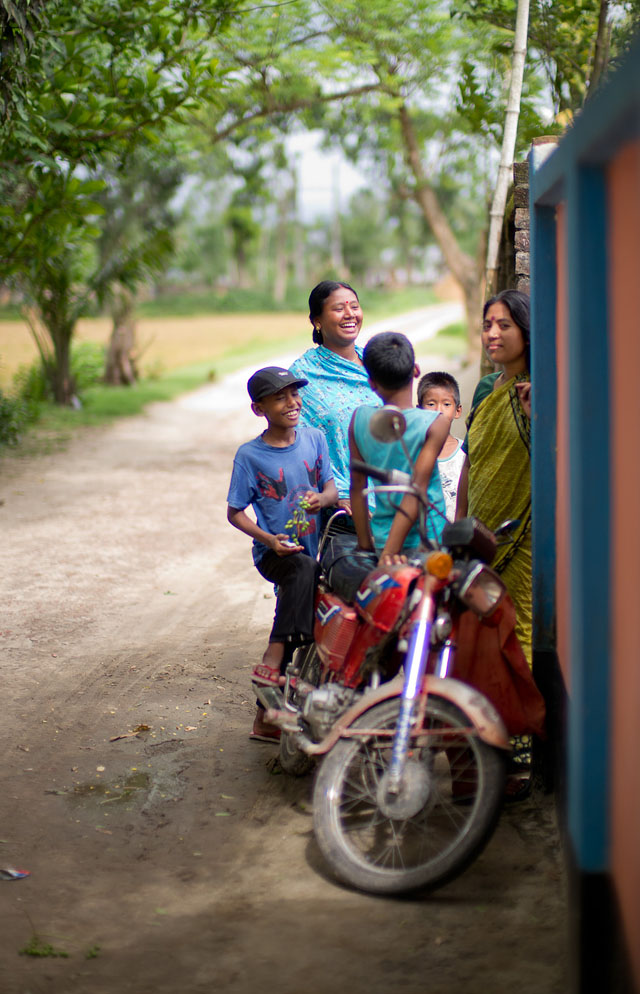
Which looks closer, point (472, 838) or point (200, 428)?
point (472, 838)

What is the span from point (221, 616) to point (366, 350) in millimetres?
3253

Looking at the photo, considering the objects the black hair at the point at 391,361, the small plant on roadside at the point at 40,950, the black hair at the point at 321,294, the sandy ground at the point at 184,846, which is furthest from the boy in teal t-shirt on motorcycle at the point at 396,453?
the small plant on roadside at the point at 40,950

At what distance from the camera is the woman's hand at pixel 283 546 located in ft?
13.5

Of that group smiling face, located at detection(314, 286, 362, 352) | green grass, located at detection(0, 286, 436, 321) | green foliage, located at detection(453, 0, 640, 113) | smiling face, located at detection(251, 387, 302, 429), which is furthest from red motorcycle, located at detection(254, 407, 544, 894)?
green grass, located at detection(0, 286, 436, 321)

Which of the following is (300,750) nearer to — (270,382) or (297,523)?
(297,523)

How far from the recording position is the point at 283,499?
167 inches

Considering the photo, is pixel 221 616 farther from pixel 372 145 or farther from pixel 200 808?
pixel 372 145

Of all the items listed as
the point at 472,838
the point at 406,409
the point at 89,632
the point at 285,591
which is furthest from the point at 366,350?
the point at 89,632

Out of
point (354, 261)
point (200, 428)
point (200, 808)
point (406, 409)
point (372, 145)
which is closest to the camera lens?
point (406, 409)

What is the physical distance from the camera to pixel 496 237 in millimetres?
6793

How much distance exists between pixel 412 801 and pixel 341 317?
82.4 inches

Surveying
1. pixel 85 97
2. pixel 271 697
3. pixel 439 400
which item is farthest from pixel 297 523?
pixel 85 97

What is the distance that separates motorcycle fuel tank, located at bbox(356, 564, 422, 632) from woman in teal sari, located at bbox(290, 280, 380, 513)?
1.04m

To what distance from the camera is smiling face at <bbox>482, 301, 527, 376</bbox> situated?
13.3 feet
